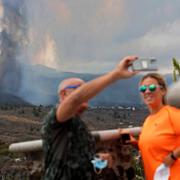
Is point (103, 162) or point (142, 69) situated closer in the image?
point (142, 69)

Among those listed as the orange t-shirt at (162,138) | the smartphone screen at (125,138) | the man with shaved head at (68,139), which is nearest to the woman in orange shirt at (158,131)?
the orange t-shirt at (162,138)

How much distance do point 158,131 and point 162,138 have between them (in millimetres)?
63

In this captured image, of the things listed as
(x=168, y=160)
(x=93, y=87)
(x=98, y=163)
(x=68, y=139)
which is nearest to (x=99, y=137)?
(x=98, y=163)

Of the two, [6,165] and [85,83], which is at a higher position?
[6,165]

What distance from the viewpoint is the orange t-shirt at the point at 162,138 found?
3.57 meters

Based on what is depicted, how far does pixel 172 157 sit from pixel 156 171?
189mm

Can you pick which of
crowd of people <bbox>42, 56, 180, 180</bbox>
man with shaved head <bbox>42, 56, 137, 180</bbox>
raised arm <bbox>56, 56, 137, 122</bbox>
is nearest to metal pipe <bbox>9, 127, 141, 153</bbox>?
crowd of people <bbox>42, 56, 180, 180</bbox>

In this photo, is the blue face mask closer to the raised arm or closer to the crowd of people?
the crowd of people

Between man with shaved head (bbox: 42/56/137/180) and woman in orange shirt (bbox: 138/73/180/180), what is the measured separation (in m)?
0.42

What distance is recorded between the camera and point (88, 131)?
11.6ft

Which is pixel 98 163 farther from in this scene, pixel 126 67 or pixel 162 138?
pixel 126 67

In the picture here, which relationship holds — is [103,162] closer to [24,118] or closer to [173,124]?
[173,124]

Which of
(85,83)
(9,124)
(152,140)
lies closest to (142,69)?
(85,83)

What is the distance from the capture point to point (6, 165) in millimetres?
62125
